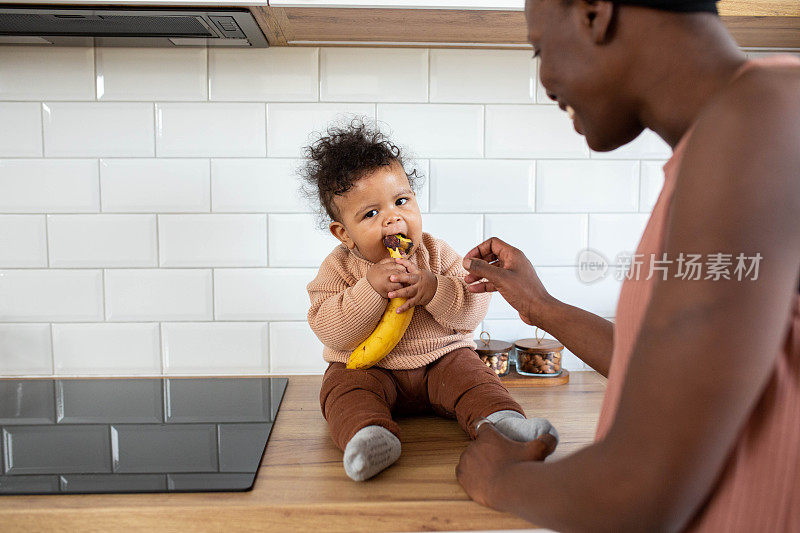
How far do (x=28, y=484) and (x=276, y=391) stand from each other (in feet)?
1.64

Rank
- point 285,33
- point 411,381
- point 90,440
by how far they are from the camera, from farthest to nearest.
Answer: point 285,33, point 411,381, point 90,440

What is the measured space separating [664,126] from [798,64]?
0.33ft

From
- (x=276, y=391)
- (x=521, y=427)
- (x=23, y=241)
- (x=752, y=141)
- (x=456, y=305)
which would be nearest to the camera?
(x=752, y=141)

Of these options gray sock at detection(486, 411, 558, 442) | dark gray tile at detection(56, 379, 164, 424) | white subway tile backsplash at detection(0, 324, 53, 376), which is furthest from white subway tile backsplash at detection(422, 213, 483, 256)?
white subway tile backsplash at detection(0, 324, 53, 376)

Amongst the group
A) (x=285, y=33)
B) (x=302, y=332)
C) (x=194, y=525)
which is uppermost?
(x=285, y=33)

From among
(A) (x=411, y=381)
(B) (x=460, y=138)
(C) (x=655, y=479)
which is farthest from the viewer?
(B) (x=460, y=138)

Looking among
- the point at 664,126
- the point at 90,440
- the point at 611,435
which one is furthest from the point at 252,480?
the point at 664,126

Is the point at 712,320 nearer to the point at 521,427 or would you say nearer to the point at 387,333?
the point at 521,427

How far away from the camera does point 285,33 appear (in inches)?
48.7

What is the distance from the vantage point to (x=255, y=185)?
1362 mm

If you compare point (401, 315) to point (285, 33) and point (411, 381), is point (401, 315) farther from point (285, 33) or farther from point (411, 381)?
point (285, 33)

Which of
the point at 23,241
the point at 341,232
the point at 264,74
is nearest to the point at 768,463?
the point at 341,232

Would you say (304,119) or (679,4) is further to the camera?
(304,119)

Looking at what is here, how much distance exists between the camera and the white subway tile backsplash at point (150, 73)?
1.32m
